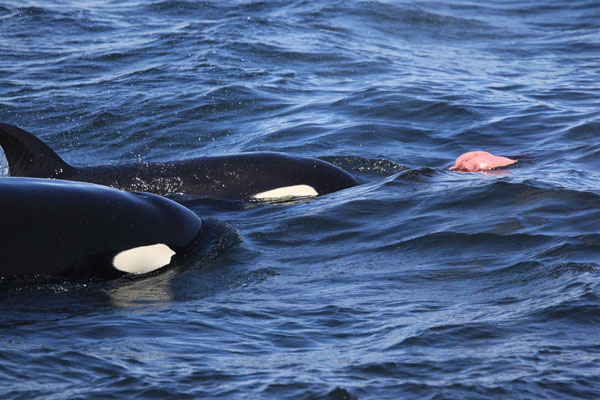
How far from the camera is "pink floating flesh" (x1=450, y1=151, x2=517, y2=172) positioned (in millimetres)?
11016

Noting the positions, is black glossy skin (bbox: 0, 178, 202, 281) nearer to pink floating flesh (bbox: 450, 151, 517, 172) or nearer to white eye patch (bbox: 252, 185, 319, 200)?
white eye patch (bbox: 252, 185, 319, 200)

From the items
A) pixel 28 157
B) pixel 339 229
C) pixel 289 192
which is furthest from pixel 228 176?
pixel 28 157

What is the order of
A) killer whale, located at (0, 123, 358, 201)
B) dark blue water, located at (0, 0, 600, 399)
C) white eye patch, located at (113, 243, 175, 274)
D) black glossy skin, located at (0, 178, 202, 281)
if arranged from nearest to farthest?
dark blue water, located at (0, 0, 600, 399) < black glossy skin, located at (0, 178, 202, 281) < white eye patch, located at (113, 243, 175, 274) < killer whale, located at (0, 123, 358, 201)

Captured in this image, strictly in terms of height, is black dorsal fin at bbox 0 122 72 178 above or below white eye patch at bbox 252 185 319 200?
above

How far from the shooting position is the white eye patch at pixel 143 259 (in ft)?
22.4

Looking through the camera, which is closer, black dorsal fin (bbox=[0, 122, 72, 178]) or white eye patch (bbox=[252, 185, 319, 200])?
black dorsal fin (bbox=[0, 122, 72, 178])

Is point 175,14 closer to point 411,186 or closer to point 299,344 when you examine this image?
point 411,186

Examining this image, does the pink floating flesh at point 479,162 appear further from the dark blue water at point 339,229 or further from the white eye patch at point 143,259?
the white eye patch at point 143,259

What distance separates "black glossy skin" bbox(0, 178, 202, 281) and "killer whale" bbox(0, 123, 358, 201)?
2.33 metres

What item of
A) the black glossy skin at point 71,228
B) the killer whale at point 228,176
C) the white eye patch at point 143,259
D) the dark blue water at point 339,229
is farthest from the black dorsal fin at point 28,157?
the white eye patch at point 143,259

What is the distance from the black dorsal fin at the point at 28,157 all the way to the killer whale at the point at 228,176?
11.1 inches

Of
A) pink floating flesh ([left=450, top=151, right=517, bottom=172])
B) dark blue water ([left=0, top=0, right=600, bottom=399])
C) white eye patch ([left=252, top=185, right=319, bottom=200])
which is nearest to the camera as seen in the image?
dark blue water ([left=0, top=0, right=600, bottom=399])

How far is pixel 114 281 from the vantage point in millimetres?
6777

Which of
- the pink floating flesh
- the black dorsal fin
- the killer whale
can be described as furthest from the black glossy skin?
the pink floating flesh
